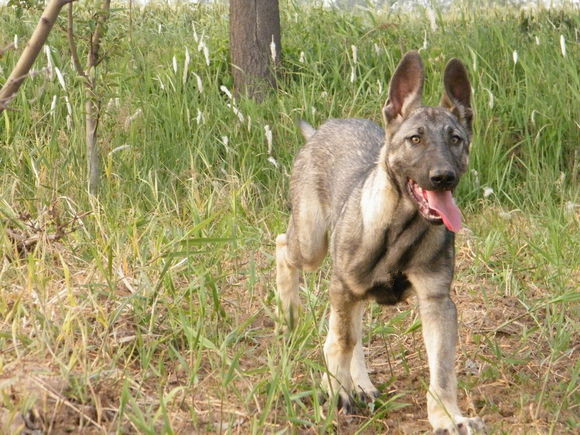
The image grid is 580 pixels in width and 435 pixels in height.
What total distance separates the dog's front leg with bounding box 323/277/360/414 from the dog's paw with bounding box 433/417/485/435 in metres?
0.64

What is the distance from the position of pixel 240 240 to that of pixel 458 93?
6.03ft

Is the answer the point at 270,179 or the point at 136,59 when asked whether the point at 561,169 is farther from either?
the point at 136,59

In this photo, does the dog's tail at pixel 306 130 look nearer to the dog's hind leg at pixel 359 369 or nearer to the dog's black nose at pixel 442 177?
the dog's hind leg at pixel 359 369

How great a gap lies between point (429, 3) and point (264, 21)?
4.88 feet

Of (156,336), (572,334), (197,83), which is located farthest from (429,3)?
(156,336)

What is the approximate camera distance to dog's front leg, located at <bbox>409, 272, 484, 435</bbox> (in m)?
4.16

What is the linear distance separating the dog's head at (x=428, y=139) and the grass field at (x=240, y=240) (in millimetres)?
820

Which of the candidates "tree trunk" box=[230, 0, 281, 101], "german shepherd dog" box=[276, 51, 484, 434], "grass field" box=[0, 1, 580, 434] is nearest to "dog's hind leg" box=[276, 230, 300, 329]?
"grass field" box=[0, 1, 580, 434]

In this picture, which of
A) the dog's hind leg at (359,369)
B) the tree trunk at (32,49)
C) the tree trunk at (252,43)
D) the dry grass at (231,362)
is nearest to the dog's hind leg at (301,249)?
the dry grass at (231,362)

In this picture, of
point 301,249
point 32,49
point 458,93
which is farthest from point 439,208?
point 32,49

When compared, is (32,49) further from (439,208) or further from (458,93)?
(458,93)

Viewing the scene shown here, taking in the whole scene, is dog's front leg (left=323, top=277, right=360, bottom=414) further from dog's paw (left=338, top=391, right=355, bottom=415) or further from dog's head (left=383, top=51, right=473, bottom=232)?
dog's head (left=383, top=51, right=473, bottom=232)

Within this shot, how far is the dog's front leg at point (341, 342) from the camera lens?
15.2ft

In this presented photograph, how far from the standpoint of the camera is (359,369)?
4.86 metres
